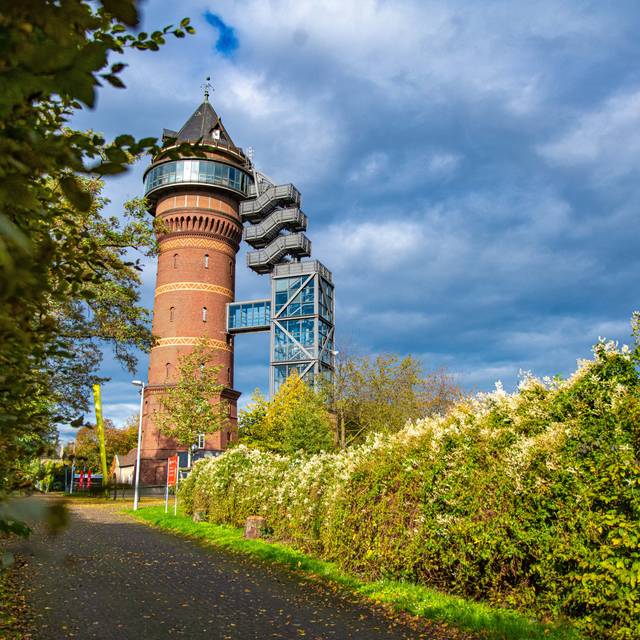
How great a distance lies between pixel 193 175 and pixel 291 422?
999 inches

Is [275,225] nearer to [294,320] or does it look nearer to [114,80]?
[294,320]

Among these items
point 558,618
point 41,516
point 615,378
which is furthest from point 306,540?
point 41,516

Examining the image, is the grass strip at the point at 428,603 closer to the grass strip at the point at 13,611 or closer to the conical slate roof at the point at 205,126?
the grass strip at the point at 13,611

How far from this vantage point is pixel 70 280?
2.98 m

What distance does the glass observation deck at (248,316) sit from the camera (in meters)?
53.3

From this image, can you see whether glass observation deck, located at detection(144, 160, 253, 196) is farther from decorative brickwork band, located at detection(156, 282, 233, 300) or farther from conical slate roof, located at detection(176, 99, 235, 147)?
decorative brickwork band, located at detection(156, 282, 233, 300)

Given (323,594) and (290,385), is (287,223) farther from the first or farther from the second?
(323,594)

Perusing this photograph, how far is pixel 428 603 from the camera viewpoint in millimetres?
7211

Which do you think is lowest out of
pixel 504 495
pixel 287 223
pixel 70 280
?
pixel 504 495

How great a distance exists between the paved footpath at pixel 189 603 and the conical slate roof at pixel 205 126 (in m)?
49.3

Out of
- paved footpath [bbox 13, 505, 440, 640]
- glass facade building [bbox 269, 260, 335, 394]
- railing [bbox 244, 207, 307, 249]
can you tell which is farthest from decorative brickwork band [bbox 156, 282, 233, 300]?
paved footpath [bbox 13, 505, 440, 640]

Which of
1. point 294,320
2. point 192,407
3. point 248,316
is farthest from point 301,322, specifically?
point 192,407

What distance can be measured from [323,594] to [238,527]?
29.9ft

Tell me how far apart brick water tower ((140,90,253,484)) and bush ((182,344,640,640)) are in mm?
39094
